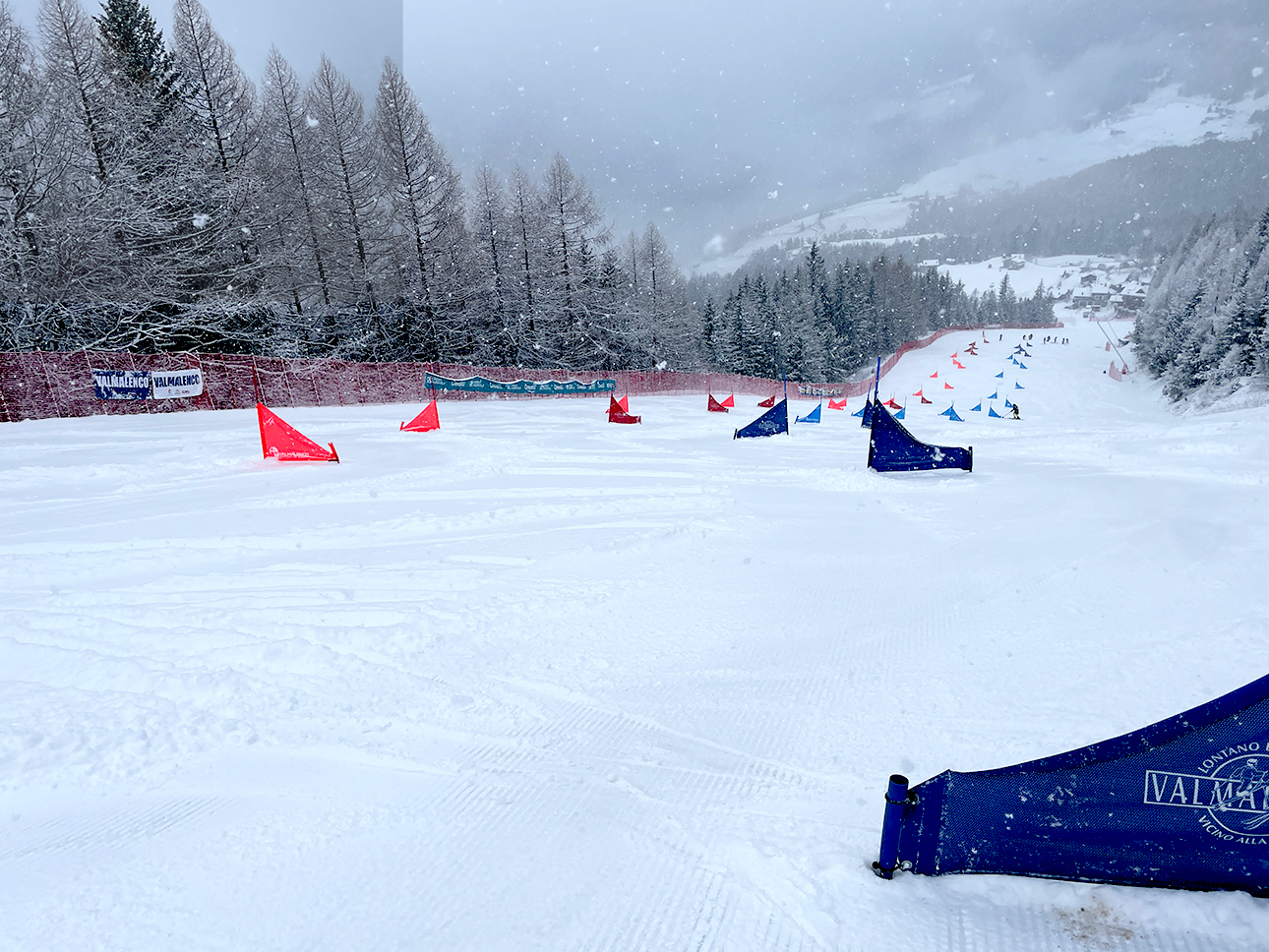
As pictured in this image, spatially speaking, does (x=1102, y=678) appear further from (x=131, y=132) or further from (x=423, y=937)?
(x=131, y=132)

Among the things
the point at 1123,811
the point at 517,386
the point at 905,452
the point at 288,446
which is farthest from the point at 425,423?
the point at 1123,811

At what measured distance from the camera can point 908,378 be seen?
5978 centimetres

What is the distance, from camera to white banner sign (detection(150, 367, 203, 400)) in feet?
64.3

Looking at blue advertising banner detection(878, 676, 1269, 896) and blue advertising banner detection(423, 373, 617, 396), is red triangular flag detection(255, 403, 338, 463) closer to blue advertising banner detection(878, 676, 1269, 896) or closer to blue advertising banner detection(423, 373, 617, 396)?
blue advertising banner detection(878, 676, 1269, 896)

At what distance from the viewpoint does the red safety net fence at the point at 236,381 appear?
1719 centimetres

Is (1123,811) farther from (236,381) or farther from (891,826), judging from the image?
(236,381)

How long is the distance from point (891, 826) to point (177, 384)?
80.5 ft

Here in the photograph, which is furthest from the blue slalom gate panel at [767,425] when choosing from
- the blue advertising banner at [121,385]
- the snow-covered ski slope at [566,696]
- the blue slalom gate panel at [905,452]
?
the blue advertising banner at [121,385]

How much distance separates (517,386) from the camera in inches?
1231

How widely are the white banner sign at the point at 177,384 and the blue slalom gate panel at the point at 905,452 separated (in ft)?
71.8

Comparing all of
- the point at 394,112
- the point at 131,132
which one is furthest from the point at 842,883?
the point at 394,112

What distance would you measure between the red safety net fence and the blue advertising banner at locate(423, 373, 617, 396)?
0.37 meters

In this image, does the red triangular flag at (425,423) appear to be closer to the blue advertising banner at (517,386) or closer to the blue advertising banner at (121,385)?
the blue advertising banner at (121,385)

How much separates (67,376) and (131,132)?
32.5 feet
